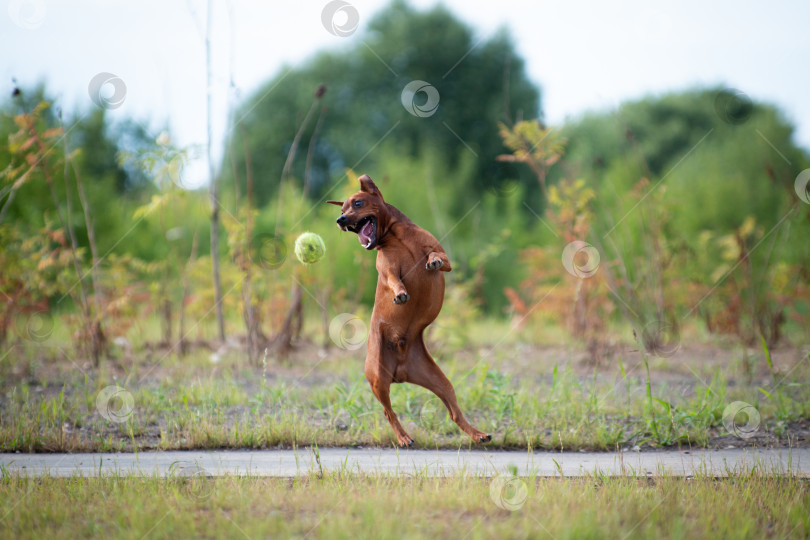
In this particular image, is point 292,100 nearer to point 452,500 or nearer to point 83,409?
point 83,409

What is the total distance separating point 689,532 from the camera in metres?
2.76

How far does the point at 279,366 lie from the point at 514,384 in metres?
2.34

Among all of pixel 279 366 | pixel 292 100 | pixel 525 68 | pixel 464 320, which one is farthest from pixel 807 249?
pixel 292 100

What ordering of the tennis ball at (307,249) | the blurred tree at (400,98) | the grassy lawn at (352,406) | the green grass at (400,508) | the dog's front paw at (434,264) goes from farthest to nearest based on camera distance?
the blurred tree at (400,98)
the grassy lawn at (352,406)
the tennis ball at (307,249)
the dog's front paw at (434,264)
the green grass at (400,508)

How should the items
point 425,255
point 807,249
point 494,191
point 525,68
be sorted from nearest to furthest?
point 425,255 → point 807,249 → point 494,191 → point 525,68

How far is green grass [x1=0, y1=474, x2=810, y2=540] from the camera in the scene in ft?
8.87

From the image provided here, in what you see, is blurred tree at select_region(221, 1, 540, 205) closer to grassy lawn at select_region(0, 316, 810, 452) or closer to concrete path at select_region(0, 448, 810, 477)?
grassy lawn at select_region(0, 316, 810, 452)

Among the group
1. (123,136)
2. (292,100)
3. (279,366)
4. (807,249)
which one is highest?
(292,100)

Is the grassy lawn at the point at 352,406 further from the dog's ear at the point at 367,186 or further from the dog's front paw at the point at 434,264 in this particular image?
the dog's ear at the point at 367,186

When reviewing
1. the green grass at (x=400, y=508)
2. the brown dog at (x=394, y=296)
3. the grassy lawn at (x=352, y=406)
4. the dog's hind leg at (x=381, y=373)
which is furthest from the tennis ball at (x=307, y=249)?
the green grass at (x=400, y=508)

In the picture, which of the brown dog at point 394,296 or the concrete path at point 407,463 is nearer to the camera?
the concrete path at point 407,463

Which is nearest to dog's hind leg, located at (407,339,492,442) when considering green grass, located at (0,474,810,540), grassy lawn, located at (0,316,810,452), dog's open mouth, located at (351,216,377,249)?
grassy lawn, located at (0,316,810,452)

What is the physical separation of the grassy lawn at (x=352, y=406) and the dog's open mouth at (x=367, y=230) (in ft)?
4.03

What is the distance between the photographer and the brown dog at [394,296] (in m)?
3.69
